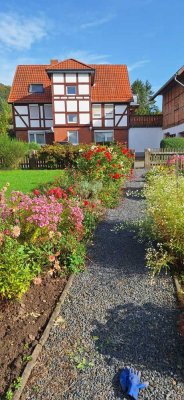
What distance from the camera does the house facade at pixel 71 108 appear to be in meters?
23.7

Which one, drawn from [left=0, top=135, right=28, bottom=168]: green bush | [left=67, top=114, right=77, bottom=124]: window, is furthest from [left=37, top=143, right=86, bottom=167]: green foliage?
[left=67, top=114, right=77, bottom=124]: window

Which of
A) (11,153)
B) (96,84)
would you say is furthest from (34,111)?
(11,153)

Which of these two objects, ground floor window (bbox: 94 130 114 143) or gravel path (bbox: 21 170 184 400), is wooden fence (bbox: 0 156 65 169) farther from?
gravel path (bbox: 21 170 184 400)

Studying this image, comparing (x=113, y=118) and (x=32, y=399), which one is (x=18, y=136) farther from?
(x=32, y=399)

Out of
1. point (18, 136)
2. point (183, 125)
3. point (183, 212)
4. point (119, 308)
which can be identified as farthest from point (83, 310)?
point (18, 136)

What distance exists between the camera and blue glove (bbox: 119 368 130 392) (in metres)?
1.98

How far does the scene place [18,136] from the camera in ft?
83.7

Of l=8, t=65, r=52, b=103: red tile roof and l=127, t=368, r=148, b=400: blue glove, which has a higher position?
l=8, t=65, r=52, b=103: red tile roof

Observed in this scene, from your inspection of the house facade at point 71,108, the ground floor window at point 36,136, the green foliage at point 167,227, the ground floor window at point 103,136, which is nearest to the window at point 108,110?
the house facade at point 71,108

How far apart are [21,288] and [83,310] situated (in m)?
0.64

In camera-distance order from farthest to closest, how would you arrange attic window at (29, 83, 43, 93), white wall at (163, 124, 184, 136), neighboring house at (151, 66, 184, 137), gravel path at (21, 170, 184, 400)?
attic window at (29, 83, 43, 93) < white wall at (163, 124, 184, 136) < neighboring house at (151, 66, 184, 137) < gravel path at (21, 170, 184, 400)

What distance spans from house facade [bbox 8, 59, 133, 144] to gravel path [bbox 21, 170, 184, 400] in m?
21.7

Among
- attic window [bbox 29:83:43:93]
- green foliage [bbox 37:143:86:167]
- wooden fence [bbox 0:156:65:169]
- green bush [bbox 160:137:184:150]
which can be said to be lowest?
wooden fence [bbox 0:156:65:169]

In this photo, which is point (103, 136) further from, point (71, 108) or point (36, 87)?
point (36, 87)
